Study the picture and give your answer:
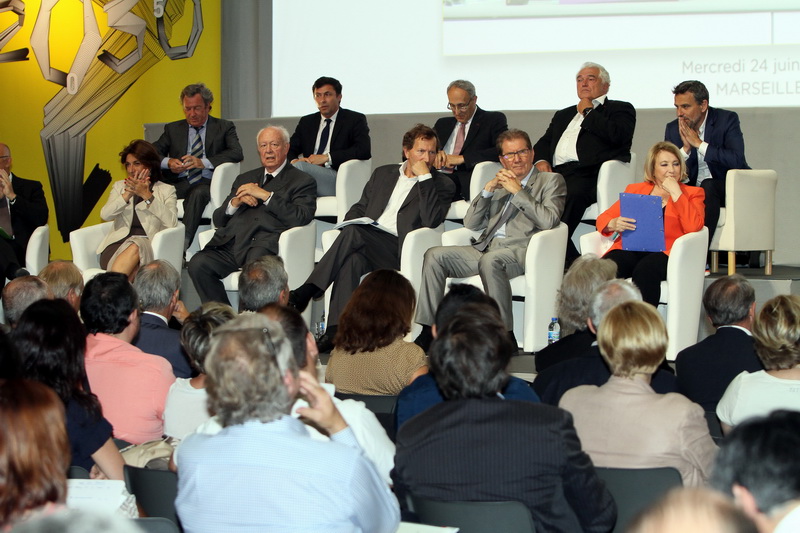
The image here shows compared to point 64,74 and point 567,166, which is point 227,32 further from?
point 567,166

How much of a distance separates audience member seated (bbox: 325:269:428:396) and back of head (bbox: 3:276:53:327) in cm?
120

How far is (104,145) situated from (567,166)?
13.7 feet

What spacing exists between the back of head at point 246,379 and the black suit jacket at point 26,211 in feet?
16.8

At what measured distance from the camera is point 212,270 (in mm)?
5945

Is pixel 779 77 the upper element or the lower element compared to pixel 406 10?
lower

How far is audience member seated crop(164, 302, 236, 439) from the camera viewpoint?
9.18ft

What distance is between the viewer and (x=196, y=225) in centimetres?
659

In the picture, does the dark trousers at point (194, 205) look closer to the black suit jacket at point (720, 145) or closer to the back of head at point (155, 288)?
the back of head at point (155, 288)

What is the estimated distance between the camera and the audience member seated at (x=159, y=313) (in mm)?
3607

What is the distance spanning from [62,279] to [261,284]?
2.91ft

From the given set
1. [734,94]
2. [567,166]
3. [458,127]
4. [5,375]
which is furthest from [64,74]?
[5,375]

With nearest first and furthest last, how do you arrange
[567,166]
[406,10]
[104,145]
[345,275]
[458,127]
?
[345,275], [567,166], [458,127], [406,10], [104,145]

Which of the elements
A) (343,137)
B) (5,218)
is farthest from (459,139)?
(5,218)

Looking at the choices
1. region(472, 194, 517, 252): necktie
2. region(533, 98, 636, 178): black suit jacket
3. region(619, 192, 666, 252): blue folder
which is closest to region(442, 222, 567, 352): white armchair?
region(472, 194, 517, 252): necktie
